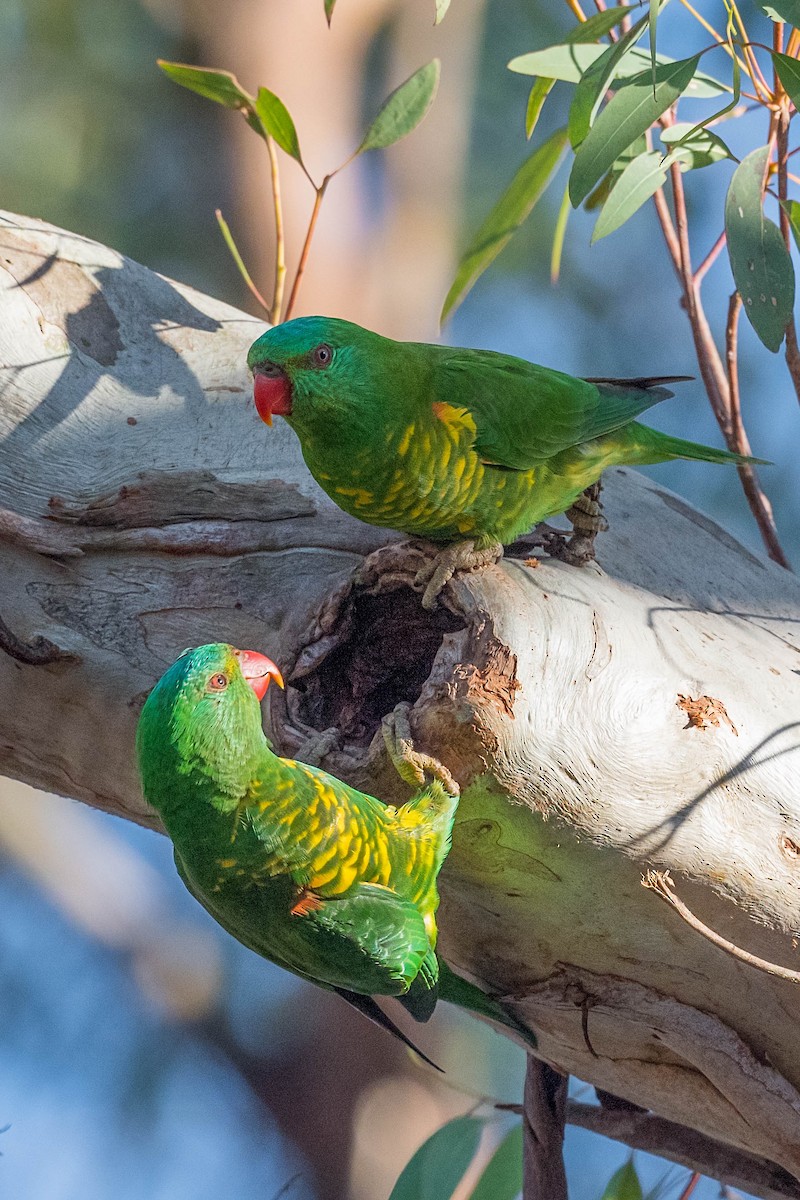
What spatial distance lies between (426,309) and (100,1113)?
2963 millimetres

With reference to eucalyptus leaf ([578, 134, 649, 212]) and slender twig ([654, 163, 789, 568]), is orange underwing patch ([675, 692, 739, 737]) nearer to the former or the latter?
eucalyptus leaf ([578, 134, 649, 212])

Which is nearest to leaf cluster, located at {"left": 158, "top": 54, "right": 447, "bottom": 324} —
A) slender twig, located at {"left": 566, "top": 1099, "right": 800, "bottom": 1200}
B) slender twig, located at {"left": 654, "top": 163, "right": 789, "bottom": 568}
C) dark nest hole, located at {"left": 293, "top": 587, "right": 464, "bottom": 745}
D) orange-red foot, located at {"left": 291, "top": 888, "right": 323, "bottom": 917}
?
slender twig, located at {"left": 654, "top": 163, "right": 789, "bottom": 568}

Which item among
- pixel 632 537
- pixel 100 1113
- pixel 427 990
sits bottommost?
pixel 100 1113

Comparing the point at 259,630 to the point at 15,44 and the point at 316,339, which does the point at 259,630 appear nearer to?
the point at 316,339

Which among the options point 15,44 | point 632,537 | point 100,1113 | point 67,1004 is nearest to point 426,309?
point 15,44

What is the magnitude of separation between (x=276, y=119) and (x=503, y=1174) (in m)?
2.11

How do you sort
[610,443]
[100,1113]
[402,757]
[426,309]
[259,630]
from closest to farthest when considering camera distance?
[402,757]
[259,630]
[610,443]
[100,1113]
[426,309]

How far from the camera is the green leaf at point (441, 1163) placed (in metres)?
1.95

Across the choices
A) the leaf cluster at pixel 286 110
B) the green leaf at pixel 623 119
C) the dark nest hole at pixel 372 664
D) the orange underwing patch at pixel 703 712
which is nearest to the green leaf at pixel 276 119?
the leaf cluster at pixel 286 110

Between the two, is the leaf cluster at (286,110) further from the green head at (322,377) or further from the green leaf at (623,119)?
the green head at (322,377)

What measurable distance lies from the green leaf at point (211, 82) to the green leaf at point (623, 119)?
2.32ft

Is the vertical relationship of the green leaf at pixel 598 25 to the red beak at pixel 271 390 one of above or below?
above

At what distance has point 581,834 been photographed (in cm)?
115

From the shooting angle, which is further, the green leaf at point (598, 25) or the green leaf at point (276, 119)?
the green leaf at point (276, 119)
